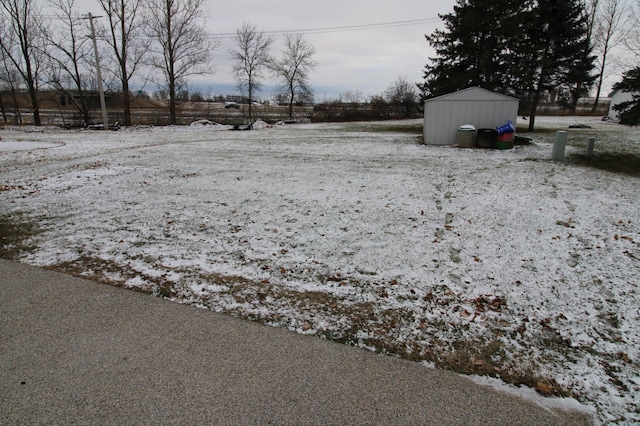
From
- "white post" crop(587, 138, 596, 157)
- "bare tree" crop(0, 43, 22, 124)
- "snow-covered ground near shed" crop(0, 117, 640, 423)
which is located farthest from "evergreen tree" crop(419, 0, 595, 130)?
"bare tree" crop(0, 43, 22, 124)

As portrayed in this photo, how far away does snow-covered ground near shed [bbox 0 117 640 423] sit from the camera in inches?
116

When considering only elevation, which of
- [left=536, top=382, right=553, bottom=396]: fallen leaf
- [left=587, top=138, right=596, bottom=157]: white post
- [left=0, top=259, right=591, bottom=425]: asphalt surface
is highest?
[left=587, top=138, right=596, bottom=157]: white post

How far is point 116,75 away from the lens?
94.2 ft

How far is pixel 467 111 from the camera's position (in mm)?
15188

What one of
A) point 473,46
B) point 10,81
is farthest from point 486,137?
point 10,81

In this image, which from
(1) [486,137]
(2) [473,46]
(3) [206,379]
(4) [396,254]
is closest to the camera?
(3) [206,379]

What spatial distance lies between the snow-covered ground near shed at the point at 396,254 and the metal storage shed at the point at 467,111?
6007 millimetres

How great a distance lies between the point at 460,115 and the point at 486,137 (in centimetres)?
154

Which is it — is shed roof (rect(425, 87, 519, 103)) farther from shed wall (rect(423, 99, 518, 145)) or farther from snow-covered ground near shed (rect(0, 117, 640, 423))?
snow-covered ground near shed (rect(0, 117, 640, 423))

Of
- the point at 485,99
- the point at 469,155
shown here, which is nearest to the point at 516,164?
the point at 469,155

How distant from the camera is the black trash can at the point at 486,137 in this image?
1443 cm

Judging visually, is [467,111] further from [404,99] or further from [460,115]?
[404,99]

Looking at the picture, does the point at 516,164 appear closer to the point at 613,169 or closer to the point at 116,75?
the point at 613,169

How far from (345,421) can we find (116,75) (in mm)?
33487
